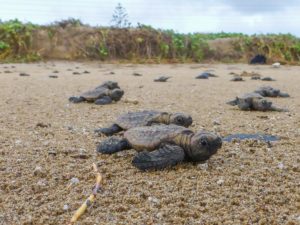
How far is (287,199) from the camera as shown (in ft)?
8.61

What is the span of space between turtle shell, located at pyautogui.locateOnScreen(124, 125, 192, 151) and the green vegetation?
14.4m

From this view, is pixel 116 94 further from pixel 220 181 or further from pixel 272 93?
pixel 220 181

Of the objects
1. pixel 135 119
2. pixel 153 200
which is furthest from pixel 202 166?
pixel 135 119

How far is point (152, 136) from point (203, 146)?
1.27 feet

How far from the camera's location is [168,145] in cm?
322

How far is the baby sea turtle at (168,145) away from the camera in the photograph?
312 cm

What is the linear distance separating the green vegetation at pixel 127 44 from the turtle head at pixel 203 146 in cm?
1480

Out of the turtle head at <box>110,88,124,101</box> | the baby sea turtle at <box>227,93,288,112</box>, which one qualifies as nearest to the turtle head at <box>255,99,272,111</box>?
the baby sea turtle at <box>227,93,288,112</box>

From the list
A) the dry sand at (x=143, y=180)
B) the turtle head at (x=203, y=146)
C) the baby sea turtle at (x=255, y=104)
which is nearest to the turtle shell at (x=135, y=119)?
the dry sand at (x=143, y=180)

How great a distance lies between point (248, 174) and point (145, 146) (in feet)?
2.36

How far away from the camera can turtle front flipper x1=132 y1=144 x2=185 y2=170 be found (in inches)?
122

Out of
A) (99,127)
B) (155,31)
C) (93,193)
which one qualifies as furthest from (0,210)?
(155,31)

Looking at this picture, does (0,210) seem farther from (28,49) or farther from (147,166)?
(28,49)

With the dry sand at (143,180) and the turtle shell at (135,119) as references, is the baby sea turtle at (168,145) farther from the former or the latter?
the turtle shell at (135,119)
